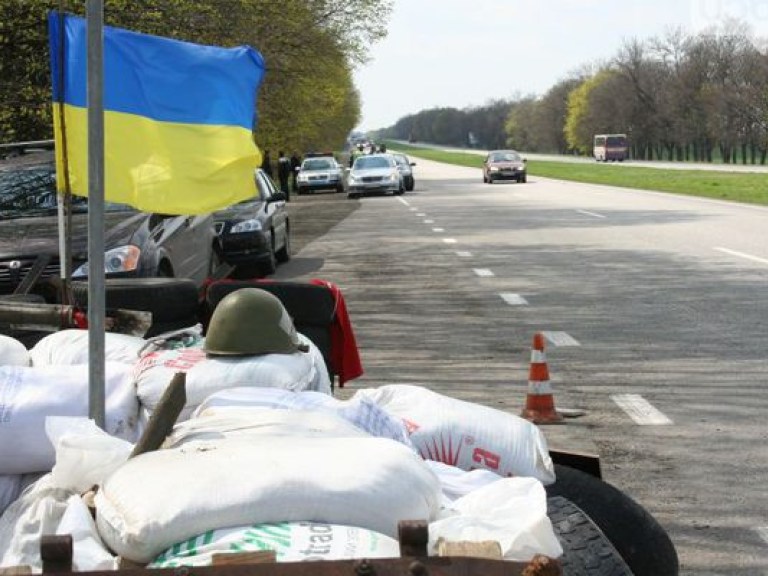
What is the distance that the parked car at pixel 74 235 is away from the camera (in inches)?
467

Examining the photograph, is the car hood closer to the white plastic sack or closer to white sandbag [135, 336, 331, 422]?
white sandbag [135, 336, 331, 422]

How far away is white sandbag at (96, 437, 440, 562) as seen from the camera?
304 cm

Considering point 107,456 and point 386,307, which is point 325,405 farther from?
point 386,307

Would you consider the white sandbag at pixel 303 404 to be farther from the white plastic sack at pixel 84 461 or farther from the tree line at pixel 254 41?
the tree line at pixel 254 41

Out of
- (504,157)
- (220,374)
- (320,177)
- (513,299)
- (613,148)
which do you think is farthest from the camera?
(613,148)

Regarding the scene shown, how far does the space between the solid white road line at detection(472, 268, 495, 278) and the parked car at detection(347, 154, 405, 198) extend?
32.8 metres

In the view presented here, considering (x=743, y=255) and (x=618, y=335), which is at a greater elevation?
(x=743, y=255)

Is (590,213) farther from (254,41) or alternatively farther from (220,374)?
(220,374)

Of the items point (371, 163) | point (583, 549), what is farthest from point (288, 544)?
point (371, 163)

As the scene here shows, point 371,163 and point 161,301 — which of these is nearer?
point 161,301

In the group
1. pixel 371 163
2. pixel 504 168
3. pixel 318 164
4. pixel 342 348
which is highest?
pixel 318 164

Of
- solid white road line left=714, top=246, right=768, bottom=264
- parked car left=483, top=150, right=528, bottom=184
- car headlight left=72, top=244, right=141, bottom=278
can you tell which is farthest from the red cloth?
parked car left=483, top=150, right=528, bottom=184

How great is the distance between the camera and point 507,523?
10.5ft

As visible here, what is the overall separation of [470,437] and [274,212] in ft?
48.9
